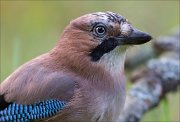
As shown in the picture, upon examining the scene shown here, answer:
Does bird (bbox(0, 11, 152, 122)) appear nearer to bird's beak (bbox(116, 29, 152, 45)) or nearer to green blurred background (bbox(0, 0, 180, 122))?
bird's beak (bbox(116, 29, 152, 45))

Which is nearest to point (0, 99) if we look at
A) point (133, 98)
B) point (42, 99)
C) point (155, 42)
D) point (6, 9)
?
point (42, 99)

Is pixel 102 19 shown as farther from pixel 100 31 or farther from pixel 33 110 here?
pixel 33 110

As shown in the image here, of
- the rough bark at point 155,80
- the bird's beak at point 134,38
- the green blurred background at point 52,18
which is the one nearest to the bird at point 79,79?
the bird's beak at point 134,38

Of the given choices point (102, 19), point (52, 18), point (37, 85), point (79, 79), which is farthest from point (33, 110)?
point (52, 18)

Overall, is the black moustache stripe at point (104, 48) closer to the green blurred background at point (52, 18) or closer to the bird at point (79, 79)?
the bird at point (79, 79)

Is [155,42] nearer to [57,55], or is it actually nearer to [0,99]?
[57,55]

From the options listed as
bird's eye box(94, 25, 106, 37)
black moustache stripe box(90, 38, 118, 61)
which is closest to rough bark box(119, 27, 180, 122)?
black moustache stripe box(90, 38, 118, 61)

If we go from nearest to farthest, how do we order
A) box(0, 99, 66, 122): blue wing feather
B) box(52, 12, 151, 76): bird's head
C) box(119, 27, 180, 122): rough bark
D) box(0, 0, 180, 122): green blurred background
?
box(0, 99, 66, 122): blue wing feather → box(52, 12, 151, 76): bird's head → box(119, 27, 180, 122): rough bark → box(0, 0, 180, 122): green blurred background
